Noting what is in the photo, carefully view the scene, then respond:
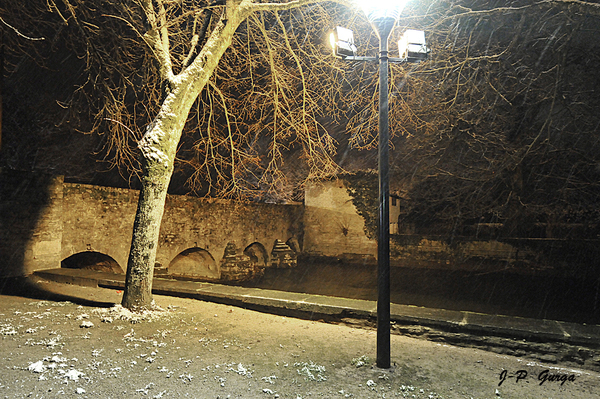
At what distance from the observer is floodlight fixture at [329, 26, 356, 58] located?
13.1ft

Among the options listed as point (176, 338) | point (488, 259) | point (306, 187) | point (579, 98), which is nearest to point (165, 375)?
point (176, 338)

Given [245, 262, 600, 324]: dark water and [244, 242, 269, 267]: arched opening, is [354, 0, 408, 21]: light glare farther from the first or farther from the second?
[244, 242, 269, 267]: arched opening

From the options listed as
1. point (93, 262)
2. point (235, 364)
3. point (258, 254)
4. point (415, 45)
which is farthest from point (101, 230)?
point (258, 254)

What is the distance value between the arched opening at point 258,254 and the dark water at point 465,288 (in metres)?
0.66

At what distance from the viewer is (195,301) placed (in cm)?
621

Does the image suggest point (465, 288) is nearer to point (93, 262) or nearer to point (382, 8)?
point (93, 262)

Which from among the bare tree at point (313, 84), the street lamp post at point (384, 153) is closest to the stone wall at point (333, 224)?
the bare tree at point (313, 84)

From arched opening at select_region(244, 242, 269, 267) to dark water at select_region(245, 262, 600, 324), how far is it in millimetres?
665

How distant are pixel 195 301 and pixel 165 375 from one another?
293 cm

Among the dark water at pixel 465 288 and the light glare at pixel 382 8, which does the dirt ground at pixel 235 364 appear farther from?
the dark water at pixel 465 288

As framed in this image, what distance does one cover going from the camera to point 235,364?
3.63 metres

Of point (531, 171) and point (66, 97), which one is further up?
point (66, 97)

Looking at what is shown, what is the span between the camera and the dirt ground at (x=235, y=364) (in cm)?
311

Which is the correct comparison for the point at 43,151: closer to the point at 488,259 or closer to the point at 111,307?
the point at 111,307
